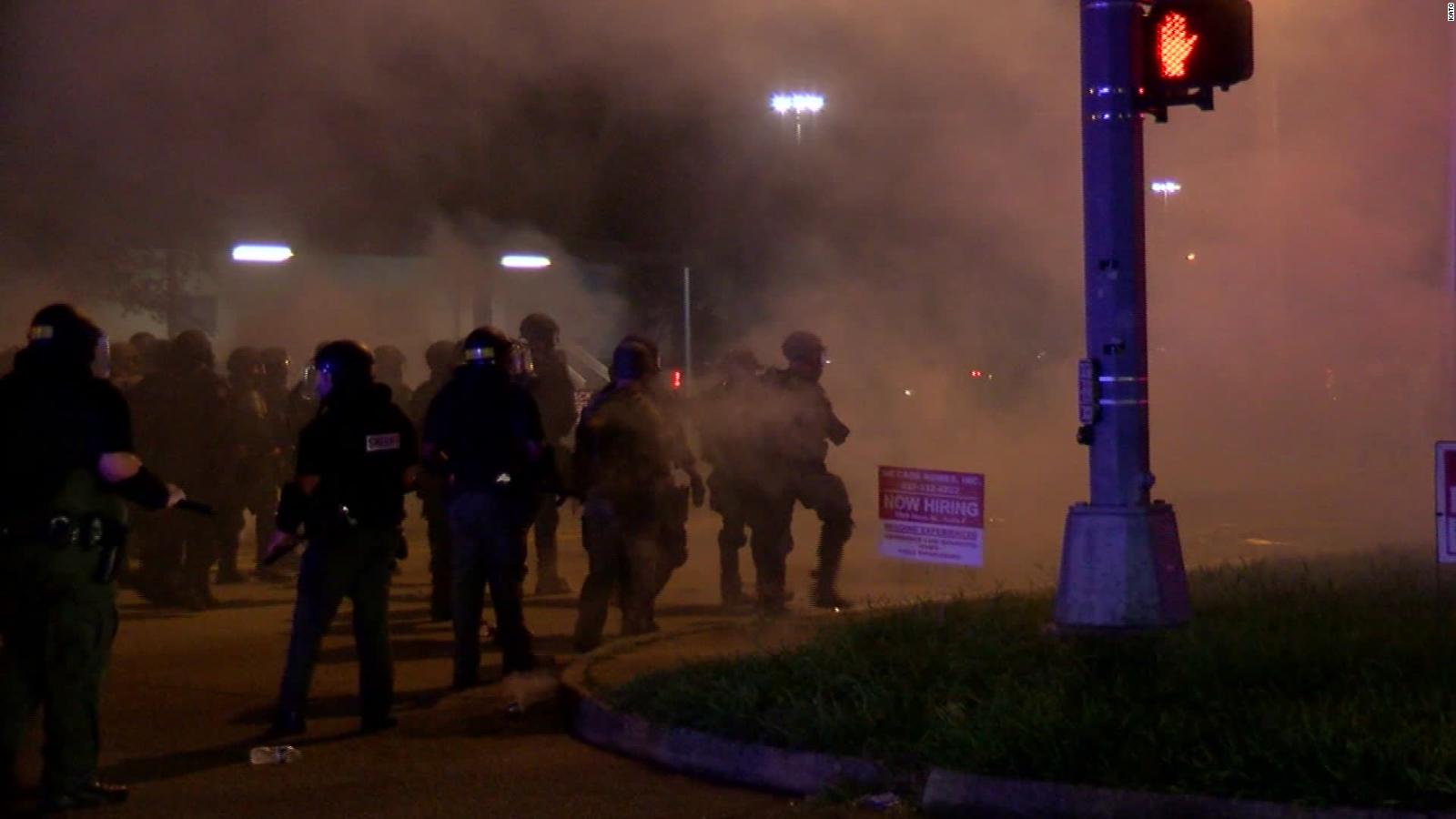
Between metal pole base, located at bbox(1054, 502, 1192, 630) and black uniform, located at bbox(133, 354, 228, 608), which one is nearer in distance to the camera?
metal pole base, located at bbox(1054, 502, 1192, 630)

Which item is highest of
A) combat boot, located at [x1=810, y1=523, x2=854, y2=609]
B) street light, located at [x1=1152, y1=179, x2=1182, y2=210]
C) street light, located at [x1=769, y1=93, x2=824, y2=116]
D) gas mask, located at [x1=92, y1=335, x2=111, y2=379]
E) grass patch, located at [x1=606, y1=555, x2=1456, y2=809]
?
street light, located at [x1=769, y1=93, x2=824, y2=116]

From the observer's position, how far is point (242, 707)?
6.79 m

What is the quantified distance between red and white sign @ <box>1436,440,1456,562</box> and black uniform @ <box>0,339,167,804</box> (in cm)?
449

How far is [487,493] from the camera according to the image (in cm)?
689

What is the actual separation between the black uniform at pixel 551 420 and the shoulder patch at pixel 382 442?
3044 millimetres

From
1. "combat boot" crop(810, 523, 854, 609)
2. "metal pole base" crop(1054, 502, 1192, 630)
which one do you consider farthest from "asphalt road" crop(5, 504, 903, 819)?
"metal pole base" crop(1054, 502, 1192, 630)

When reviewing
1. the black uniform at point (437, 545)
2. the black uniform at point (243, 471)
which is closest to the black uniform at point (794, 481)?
the black uniform at point (437, 545)

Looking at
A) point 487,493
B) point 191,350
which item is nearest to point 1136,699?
point 487,493

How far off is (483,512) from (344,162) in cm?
360

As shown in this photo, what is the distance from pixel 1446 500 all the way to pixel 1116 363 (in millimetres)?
1411

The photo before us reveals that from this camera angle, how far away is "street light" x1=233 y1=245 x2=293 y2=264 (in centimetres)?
1390

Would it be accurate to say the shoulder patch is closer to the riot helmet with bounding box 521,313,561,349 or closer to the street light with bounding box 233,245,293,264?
the riot helmet with bounding box 521,313,561,349

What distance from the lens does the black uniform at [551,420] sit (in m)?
9.57

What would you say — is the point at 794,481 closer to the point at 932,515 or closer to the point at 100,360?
the point at 932,515
